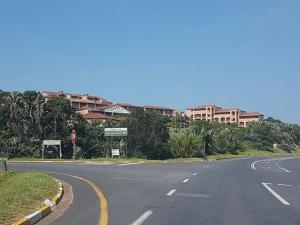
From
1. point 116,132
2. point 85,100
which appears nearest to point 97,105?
point 85,100

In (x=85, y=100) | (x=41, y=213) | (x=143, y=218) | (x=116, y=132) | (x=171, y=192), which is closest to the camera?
(x=143, y=218)

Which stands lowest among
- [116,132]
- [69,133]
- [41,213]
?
[41,213]

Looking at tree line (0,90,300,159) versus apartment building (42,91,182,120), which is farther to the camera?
apartment building (42,91,182,120)

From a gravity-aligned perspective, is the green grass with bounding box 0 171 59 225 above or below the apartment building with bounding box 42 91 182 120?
below

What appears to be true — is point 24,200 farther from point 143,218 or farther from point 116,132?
point 116,132

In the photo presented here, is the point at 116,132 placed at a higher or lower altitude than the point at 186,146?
higher

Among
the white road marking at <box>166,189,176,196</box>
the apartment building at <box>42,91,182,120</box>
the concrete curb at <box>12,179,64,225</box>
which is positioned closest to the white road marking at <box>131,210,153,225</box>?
the concrete curb at <box>12,179,64,225</box>

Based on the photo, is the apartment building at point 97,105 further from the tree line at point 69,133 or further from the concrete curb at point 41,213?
the concrete curb at point 41,213

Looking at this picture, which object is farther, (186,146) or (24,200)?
(186,146)

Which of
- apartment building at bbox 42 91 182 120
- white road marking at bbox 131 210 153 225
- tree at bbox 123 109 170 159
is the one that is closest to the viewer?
white road marking at bbox 131 210 153 225

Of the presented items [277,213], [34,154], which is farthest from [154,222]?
[34,154]

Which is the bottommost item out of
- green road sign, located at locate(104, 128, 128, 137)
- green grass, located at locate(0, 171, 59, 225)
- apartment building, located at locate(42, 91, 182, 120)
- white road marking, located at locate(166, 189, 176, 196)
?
white road marking, located at locate(166, 189, 176, 196)

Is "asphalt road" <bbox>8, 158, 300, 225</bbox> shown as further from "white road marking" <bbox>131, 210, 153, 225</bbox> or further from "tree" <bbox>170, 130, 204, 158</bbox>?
"tree" <bbox>170, 130, 204, 158</bbox>

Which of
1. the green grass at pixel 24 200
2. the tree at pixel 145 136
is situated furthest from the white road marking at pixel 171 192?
the tree at pixel 145 136
